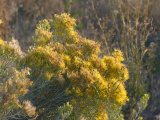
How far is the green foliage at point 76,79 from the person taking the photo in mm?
1912

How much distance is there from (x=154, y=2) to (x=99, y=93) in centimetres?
539

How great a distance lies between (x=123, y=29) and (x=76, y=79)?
2.76 metres

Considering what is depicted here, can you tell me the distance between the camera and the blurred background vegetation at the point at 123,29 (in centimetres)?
431

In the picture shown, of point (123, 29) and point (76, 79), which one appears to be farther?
point (123, 29)

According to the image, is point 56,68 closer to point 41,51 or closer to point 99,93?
point 41,51

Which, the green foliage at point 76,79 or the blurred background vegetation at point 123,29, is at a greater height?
the blurred background vegetation at point 123,29

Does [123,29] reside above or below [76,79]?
above

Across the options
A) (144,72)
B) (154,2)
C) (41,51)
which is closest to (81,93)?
(41,51)

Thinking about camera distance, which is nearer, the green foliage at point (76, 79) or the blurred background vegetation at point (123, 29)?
the green foliage at point (76, 79)

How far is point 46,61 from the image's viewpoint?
1.89 meters

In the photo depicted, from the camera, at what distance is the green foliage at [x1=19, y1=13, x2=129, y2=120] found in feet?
6.27

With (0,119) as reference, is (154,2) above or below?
above

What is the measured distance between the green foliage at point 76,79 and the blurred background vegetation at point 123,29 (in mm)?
1386

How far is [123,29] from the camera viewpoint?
14.6ft
